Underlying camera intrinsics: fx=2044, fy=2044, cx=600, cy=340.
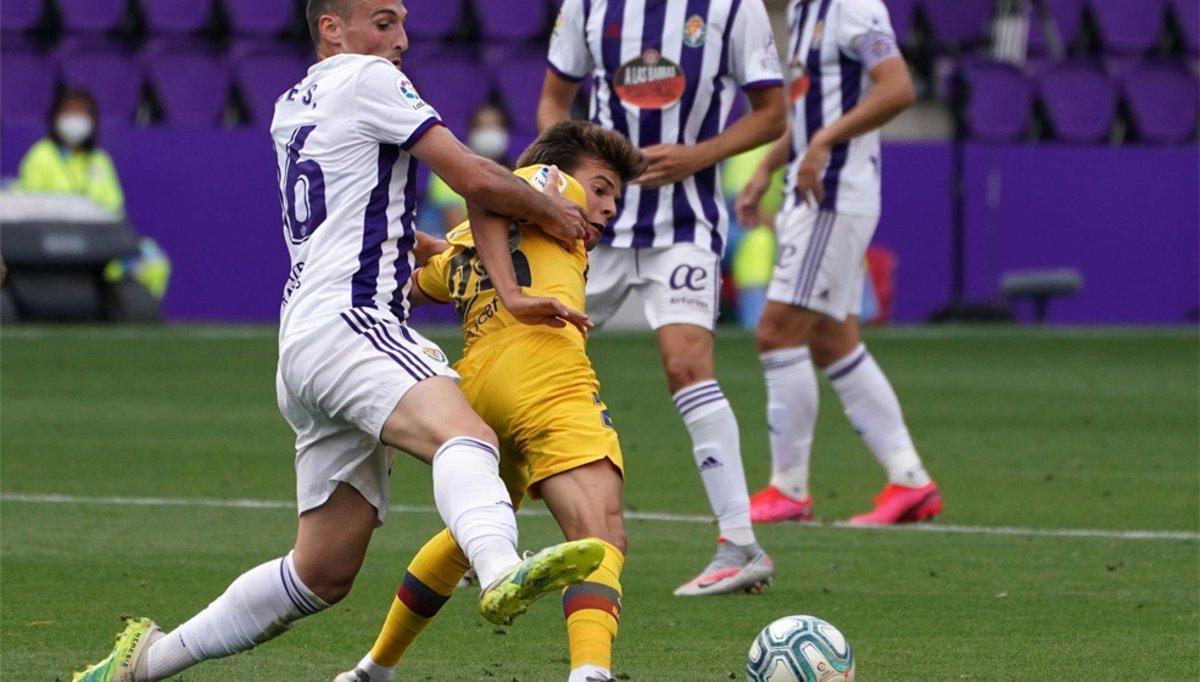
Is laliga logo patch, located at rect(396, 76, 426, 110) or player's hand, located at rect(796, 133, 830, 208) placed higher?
laliga logo patch, located at rect(396, 76, 426, 110)

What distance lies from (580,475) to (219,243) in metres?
14.0

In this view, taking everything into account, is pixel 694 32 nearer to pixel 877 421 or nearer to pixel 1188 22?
pixel 877 421

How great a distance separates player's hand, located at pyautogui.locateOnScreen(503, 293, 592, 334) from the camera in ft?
14.8

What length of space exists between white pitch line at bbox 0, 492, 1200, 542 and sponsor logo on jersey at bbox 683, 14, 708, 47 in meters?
1.97

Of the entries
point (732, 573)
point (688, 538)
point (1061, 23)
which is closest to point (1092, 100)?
point (1061, 23)

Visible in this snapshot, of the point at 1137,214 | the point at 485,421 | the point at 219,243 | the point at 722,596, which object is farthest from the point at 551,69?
the point at 1137,214

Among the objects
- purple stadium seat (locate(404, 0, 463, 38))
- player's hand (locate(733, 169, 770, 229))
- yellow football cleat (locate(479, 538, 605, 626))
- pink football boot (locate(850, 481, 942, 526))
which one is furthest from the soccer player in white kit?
purple stadium seat (locate(404, 0, 463, 38))

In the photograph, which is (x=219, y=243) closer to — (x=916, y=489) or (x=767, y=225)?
(x=767, y=225)

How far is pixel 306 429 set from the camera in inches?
177

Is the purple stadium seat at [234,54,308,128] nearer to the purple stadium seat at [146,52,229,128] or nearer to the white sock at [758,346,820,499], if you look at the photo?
the purple stadium seat at [146,52,229,128]

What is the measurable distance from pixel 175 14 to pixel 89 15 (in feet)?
2.67

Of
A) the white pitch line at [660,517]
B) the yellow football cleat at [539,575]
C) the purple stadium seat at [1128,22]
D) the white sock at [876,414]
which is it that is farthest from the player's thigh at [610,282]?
the purple stadium seat at [1128,22]

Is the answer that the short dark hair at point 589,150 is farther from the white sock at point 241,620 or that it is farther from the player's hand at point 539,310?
the white sock at point 241,620

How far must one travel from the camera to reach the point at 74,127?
1720 centimetres
